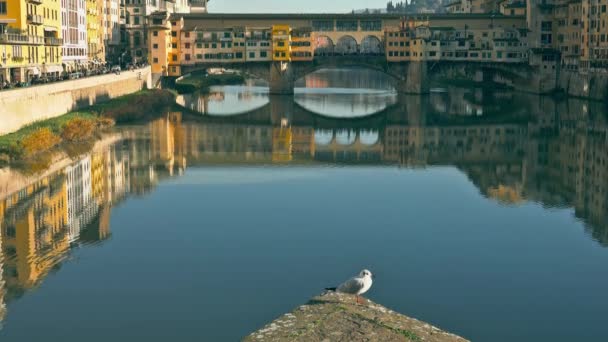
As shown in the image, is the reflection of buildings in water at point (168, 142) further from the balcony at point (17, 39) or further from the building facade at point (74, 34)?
the building facade at point (74, 34)

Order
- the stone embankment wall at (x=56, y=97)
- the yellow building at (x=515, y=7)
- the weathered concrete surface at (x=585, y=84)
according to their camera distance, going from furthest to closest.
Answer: the yellow building at (x=515, y=7)
the weathered concrete surface at (x=585, y=84)
the stone embankment wall at (x=56, y=97)

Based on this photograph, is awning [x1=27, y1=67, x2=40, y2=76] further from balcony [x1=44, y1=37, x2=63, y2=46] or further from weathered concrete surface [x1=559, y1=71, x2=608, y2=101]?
weathered concrete surface [x1=559, y1=71, x2=608, y2=101]

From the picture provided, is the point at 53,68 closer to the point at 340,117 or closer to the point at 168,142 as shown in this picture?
the point at 168,142

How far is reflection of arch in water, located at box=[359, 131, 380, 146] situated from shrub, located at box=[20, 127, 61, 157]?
2106cm

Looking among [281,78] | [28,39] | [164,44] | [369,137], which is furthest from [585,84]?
[28,39]

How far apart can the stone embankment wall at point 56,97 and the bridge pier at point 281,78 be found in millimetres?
18141

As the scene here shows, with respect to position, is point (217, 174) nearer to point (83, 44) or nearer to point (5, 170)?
point (5, 170)

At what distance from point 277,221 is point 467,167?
1898cm

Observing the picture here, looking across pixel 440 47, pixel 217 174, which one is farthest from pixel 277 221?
pixel 440 47

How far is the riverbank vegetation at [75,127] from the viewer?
153 feet

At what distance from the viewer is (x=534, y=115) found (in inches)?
3135

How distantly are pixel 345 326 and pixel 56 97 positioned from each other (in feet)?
147

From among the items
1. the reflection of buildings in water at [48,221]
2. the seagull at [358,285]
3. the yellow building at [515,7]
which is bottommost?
the reflection of buildings in water at [48,221]

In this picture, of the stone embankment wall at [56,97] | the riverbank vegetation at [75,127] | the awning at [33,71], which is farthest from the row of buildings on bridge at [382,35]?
the awning at [33,71]
